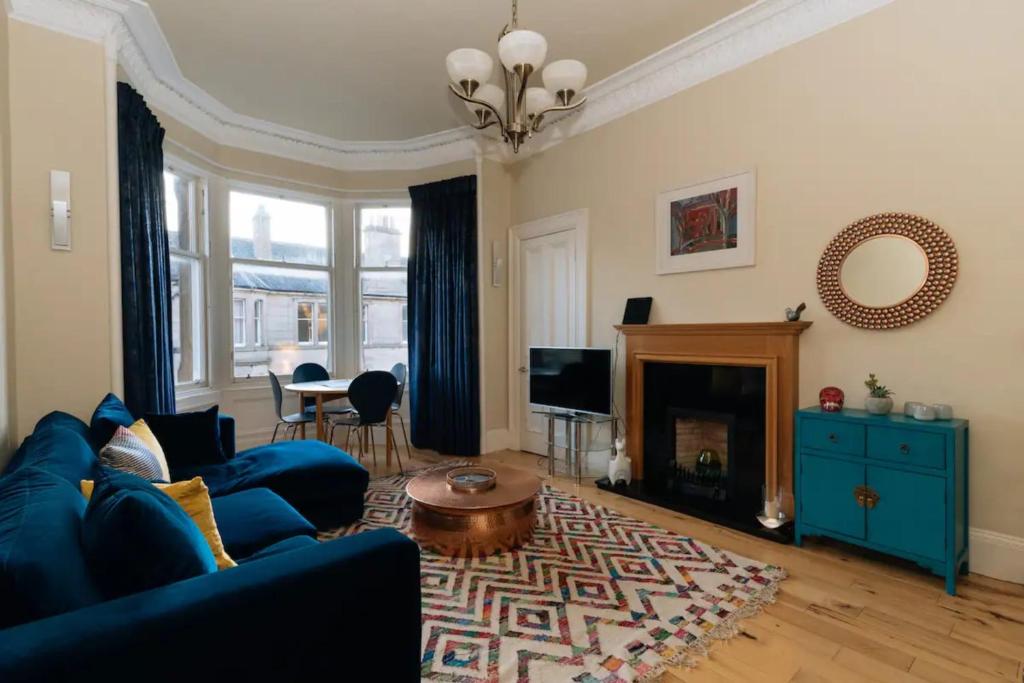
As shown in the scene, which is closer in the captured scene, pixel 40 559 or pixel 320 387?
pixel 40 559

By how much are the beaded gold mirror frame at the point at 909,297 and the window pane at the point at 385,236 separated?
13.2 feet

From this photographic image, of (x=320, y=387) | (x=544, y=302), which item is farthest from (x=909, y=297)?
(x=320, y=387)

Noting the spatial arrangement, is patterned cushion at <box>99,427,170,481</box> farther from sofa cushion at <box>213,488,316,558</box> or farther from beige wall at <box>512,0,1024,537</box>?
beige wall at <box>512,0,1024,537</box>

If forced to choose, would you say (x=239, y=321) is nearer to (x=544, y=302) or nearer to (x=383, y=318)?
(x=383, y=318)

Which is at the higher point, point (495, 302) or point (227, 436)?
point (495, 302)

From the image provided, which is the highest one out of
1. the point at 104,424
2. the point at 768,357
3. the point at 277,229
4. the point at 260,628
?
the point at 277,229

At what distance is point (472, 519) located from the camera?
2.66 metres

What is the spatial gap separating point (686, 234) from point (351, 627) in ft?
10.8

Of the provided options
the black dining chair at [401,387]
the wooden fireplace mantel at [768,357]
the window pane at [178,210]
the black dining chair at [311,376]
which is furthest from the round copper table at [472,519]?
the window pane at [178,210]

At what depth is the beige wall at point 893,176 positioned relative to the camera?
2463mm

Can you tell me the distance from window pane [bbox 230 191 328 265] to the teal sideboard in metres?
4.72

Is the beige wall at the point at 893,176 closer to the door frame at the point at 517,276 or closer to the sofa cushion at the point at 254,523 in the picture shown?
the door frame at the point at 517,276

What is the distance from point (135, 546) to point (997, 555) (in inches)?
138

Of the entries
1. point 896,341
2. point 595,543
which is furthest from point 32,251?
point 896,341
